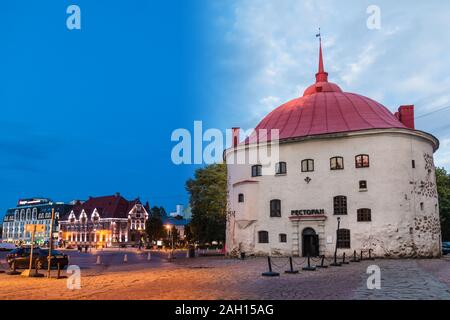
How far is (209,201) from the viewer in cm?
5238

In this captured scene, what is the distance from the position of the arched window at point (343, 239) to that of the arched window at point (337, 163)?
5.40 meters

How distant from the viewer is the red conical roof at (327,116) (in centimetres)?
3719

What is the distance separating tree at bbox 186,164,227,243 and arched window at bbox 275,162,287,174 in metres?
13.6

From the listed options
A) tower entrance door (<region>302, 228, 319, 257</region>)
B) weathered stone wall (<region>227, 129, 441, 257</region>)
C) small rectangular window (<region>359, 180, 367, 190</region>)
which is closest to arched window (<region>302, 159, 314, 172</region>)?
weathered stone wall (<region>227, 129, 441, 257</region>)

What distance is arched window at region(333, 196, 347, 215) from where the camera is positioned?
35.6 meters

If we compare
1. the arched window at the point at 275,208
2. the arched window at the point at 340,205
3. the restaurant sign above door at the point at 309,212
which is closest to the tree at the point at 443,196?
the arched window at the point at 340,205

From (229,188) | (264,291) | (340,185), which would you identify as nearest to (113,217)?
(229,188)

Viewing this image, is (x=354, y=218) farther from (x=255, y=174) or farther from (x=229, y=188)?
(x=229, y=188)

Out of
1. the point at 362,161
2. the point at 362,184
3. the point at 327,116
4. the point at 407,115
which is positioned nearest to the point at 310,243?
the point at 362,184

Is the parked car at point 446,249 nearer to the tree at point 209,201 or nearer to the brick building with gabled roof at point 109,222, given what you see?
the tree at point 209,201

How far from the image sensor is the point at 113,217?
110 meters

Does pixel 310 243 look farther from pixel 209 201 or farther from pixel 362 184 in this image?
pixel 209 201
